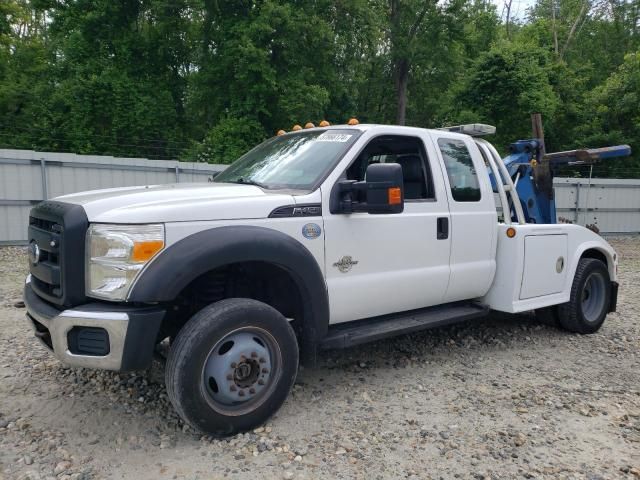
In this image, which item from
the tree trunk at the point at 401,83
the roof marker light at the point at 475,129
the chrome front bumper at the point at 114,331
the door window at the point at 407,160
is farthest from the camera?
the tree trunk at the point at 401,83

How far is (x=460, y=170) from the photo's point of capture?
472 cm

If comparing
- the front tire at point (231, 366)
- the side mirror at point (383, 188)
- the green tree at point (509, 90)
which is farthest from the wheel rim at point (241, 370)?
the green tree at point (509, 90)

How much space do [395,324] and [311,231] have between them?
1.15m

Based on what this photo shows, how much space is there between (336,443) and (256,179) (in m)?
2.04

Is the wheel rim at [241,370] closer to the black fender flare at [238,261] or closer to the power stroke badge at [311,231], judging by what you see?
the black fender flare at [238,261]

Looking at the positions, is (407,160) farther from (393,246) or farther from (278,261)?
(278,261)

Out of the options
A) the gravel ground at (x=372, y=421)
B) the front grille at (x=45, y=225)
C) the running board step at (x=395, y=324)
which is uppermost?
the front grille at (x=45, y=225)

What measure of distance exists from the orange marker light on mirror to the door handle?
3.38 ft

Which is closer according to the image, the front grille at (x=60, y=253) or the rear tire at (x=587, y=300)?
the front grille at (x=60, y=253)

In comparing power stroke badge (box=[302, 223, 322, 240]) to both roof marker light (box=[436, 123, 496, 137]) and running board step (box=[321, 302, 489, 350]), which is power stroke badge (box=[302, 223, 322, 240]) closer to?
running board step (box=[321, 302, 489, 350])

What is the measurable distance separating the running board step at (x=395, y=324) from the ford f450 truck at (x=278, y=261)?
0.02 meters

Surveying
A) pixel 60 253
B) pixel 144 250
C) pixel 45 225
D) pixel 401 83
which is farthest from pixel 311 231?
pixel 401 83

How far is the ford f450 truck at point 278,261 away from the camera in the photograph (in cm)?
302

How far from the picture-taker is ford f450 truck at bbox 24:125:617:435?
9.91 ft
